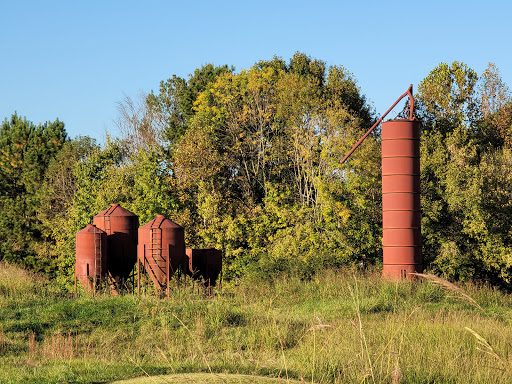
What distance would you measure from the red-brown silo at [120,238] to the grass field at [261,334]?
255 cm

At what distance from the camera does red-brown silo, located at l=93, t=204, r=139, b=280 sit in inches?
838

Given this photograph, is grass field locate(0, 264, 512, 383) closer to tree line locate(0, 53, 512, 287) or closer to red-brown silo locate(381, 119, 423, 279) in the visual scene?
red-brown silo locate(381, 119, 423, 279)

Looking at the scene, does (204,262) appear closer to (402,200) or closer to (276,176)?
(402,200)

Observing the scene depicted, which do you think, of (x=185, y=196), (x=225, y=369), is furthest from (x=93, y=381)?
(x=185, y=196)

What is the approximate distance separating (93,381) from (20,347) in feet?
16.5

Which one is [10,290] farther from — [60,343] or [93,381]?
[93,381]

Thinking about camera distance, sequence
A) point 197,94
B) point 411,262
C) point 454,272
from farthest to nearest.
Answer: point 197,94
point 454,272
point 411,262

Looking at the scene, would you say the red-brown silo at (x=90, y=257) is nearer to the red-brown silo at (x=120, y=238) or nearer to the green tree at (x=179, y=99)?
the red-brown silo at (x=120, y=238)

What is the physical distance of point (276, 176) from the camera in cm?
3294

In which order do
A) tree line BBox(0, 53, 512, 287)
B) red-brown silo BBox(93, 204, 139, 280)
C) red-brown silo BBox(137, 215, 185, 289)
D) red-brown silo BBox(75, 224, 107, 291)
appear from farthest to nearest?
1. tree line BBox(0, 53, 512, 287)
2. red-brown silo BBox(93, 204, 139, 280)
3. red-brown silo BBox(75, 224, 107, 291)
4. red-brown silo BBox(137, 215, 185, 289)

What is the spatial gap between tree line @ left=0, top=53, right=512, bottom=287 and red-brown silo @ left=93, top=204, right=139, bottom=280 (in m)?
4.48

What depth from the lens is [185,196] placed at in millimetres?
32250

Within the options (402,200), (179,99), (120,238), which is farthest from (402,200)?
(179,99)

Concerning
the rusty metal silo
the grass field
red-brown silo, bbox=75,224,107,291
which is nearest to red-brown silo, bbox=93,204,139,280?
red-brown silo, bbox=75,224,107,291
